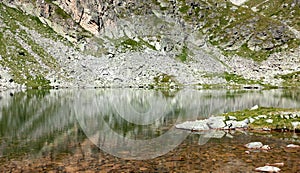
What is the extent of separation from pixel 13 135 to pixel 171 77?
11560 centimetres

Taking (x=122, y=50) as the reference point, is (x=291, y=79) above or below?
below

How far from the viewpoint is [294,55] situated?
18400 cm

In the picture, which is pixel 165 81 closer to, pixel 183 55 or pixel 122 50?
pixel 122 50

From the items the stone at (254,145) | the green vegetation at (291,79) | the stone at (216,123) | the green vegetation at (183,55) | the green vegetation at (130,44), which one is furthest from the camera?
the green vegetation at (183,55)

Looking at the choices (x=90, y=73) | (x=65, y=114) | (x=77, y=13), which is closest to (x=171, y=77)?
(x=90, y=73)

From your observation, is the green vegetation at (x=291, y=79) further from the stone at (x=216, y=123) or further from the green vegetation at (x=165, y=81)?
the stone at (x=216, y=123)

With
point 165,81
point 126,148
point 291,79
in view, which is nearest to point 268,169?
point 126,148

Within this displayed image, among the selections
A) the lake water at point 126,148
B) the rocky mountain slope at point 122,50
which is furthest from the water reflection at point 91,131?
the rocky mountain slope at point 122,50

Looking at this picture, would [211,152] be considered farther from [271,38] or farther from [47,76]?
[271,38]

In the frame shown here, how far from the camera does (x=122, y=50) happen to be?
511ft

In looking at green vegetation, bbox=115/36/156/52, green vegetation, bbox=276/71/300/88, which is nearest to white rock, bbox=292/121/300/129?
green vegetation, bbox=115/36/156/52

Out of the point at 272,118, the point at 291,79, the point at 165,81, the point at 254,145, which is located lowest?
the point at 254,145

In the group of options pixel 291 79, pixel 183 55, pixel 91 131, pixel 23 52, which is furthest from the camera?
pixel 183 55

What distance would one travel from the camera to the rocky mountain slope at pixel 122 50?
124 metres
